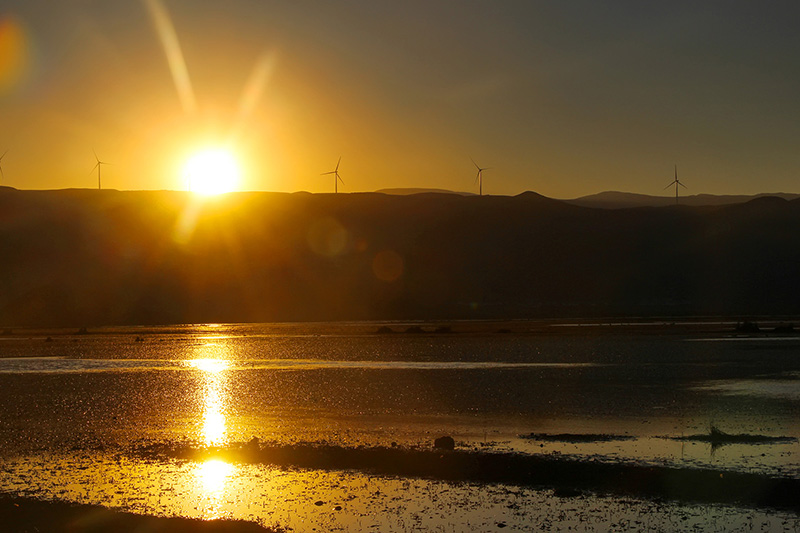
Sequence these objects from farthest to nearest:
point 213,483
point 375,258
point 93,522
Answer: point 375,258, point 213,483, point 93,522

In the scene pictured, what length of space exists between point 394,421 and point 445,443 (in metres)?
5.35

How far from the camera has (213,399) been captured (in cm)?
3438

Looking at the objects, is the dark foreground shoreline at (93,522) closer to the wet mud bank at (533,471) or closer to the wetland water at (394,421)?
the wetland water at (394,421)

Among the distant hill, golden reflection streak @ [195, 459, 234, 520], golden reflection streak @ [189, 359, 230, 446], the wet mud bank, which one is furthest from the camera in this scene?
the distant hill

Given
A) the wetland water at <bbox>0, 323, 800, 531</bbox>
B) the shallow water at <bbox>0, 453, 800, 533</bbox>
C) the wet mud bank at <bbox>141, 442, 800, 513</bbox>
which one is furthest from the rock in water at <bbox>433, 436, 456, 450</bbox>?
the shallow water at <bbox>0, 453, 800, 533</bbox>

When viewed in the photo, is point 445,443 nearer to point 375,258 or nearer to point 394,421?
point 394,421

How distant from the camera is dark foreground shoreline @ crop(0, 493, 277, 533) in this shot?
1565cm

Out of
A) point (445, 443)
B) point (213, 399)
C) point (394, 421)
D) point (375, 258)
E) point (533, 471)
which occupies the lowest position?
point (213, 399)

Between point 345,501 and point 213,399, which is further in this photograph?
point 213,399

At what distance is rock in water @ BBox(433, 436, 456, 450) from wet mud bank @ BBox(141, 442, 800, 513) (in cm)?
39

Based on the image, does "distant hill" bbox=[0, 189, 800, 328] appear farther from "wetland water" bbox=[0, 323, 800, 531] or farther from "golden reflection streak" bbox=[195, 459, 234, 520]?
"golden reflection streak" bbox=[195, 459, 234, 520]

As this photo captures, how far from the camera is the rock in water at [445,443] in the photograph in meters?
22.4

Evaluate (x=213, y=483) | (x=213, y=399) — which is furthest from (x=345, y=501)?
(x=213, y=399)

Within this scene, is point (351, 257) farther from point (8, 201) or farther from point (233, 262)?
point (8, 201)
